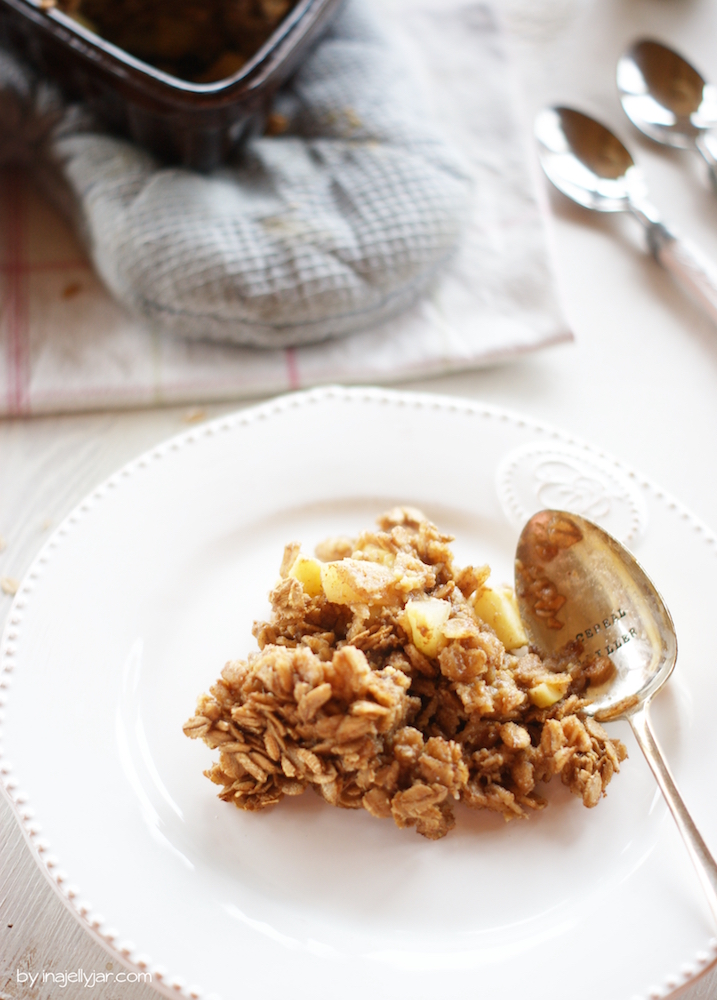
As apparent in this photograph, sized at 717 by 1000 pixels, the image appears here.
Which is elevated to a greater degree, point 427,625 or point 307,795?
point 427,625

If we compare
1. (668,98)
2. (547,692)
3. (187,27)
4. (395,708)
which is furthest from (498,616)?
(668,98)

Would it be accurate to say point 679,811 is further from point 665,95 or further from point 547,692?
point 665,95

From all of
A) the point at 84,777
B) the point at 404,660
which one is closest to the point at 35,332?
the point at 84,777

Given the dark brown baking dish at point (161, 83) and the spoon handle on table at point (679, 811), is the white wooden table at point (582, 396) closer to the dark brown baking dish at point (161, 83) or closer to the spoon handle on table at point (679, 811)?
the spoon handle on table at point (679, 811)

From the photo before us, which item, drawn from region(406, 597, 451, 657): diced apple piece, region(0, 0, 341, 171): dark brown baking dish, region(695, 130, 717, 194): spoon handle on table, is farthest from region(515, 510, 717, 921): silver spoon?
region(695, 130, 717, 194): spoon handle on table

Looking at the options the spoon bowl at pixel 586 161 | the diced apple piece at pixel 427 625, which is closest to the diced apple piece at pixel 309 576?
the diced apple piece at pixel 427 625

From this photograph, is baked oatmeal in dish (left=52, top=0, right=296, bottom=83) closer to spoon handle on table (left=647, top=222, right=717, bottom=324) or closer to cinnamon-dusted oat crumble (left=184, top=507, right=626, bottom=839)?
spoon handle on table (left=647, top=222, right=717, bottom=324)

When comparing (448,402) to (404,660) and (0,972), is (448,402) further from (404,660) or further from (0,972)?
(0,972)
